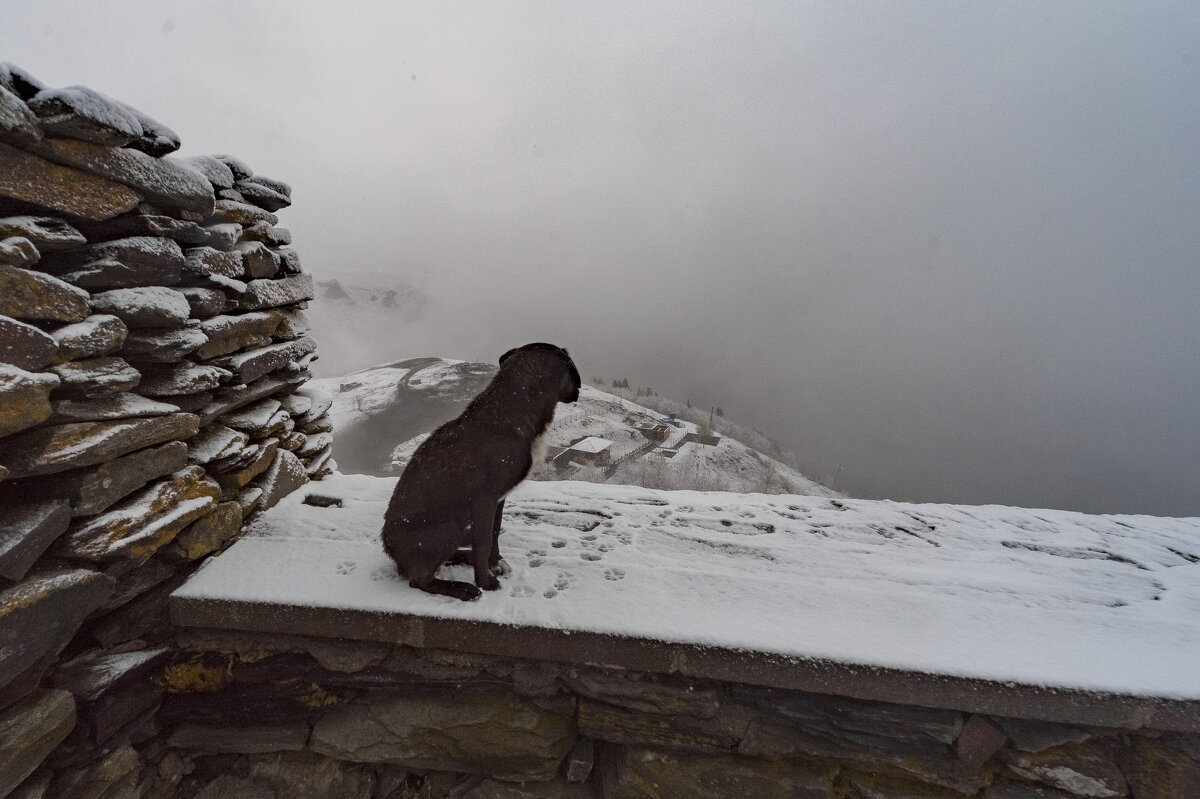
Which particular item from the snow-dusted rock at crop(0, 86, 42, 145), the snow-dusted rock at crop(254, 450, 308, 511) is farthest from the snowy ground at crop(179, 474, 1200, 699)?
the snow-dusted rock at crop(0, 86, 42, 145)

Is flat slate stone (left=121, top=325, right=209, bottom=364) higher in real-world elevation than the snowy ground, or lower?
higher

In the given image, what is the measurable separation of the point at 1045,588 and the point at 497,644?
3419 mm

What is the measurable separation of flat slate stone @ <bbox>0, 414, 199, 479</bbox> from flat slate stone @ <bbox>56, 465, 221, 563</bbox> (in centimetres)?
27

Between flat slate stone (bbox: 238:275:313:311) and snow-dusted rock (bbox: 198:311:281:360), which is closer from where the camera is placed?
snow-dusted rock (bbox: 198:311:281:360)

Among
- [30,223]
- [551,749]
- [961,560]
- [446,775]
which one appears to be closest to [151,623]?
[446,775]

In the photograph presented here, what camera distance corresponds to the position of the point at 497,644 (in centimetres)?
253

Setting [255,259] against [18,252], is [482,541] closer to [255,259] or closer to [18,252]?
[18,252]

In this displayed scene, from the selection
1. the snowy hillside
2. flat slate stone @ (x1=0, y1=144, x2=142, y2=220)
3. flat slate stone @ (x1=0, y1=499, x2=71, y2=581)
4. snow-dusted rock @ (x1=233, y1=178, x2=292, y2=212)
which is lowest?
the snowy hillside

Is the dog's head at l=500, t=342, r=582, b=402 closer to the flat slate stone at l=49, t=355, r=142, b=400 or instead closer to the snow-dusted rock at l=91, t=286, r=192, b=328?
the snow-dusted rock at l=91, t=286, r=192, b=328

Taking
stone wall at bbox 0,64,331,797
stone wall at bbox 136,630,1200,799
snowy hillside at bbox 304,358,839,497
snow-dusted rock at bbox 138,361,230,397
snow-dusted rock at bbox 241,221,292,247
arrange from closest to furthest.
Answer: stone wall at bbox 0,64,331,797, stone wall at bbox 136,630,1200,799, snow-dusted rock at bbox 138,361,230,397, snow-dusted rock at bbox 241,221,292,247, snowy hillside at bbox 304,358,839,497

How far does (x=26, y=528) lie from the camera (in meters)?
2.01

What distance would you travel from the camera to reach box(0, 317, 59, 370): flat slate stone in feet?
6.23

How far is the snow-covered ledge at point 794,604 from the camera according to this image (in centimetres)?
231

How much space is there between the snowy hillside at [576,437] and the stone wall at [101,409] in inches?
843
